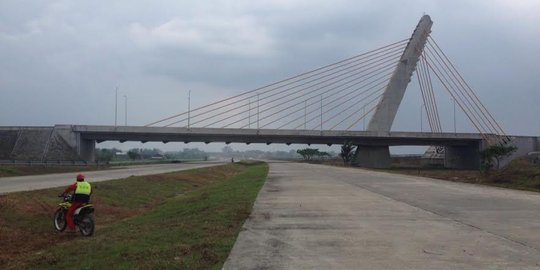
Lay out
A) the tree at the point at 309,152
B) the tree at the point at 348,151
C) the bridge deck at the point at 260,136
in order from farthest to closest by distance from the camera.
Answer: the tree at the point at 309,152 → the tree at the point at 348,151 → the bridge deck at the point at 260,136

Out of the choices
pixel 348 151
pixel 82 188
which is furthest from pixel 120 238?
pixel 348 151

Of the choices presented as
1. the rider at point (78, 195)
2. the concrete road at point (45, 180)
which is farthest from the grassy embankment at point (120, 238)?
the concrete road at point (45, 180)

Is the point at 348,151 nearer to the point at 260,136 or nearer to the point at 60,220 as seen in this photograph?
the point at 260,136

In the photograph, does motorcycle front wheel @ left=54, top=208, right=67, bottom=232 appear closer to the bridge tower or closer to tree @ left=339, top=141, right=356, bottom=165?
the bridge tower

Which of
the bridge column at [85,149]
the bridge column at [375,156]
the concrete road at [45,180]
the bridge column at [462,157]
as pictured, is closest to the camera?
the concrete road at [45,180]

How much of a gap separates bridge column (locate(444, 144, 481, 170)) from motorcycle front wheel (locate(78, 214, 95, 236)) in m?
84.2

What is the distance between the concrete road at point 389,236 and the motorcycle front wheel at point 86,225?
12.6 ft

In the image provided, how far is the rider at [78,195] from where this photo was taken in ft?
43.9

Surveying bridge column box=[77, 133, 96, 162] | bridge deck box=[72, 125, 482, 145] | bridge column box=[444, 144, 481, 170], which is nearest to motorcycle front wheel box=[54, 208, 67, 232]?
bridge column box=[77, 133, 96, 162]

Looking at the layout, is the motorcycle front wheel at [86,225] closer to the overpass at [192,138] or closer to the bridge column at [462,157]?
the overpass at [192,138]

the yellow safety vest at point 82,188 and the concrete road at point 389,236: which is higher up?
the yellow safety vest at point 82,188

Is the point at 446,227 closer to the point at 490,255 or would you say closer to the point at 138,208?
the point at 490,255

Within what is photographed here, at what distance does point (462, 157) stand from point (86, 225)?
90438 millimetres

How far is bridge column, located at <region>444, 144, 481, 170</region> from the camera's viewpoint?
91438mm
